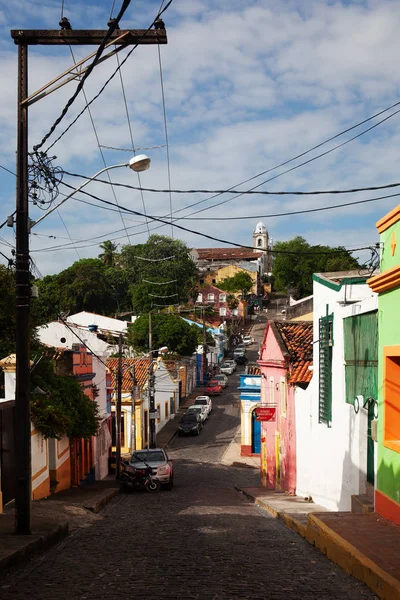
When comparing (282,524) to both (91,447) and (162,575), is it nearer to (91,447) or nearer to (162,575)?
(162,575)

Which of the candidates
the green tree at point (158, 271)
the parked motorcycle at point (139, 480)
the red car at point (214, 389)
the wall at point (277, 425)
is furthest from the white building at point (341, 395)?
the green tree at point (158, 271)

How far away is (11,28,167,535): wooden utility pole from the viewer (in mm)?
11148

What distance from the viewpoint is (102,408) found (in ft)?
99.8

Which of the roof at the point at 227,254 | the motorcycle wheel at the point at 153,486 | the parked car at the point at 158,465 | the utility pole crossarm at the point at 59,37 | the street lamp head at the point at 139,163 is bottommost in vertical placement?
the motorcycle wheel at the point at 153,486

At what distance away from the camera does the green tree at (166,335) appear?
59.9 m

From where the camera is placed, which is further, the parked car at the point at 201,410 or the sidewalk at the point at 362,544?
the parked car at the point at 201,410

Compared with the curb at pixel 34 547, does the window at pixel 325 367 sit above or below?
above

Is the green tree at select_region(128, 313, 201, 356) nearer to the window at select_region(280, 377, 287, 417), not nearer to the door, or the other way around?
the door

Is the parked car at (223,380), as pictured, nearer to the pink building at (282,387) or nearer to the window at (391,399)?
the pink building at (282,387)

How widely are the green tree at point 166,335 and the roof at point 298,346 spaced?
34.3 m

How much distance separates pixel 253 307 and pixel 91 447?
274ft

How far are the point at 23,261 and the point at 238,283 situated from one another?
3795 inches

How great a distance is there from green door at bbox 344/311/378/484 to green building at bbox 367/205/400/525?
0.93 m

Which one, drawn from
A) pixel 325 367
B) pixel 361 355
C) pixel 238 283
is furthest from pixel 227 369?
pixel 361 355
